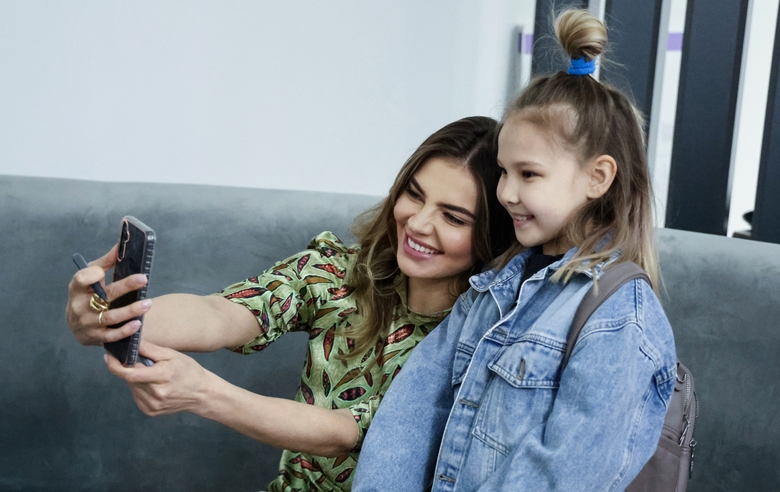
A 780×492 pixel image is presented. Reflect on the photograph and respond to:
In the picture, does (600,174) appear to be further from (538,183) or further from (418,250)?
(418,250)

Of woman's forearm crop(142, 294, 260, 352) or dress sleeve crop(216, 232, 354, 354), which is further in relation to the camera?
dress sleeve crop(216, 232, 354, 354)

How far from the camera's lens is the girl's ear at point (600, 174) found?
43.4 inches

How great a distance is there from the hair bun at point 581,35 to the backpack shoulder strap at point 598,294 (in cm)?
33

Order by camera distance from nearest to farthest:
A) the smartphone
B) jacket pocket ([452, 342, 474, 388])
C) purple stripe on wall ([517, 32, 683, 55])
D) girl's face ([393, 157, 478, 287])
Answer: the smartphone → jacket pocket ([452, 342, 474, 388]) → girl's face ([393, 157, 478, 287]) → purple stripe on wall ([517, 32, 683, 55])

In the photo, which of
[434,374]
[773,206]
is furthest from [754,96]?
[434,374]

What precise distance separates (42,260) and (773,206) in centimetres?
153

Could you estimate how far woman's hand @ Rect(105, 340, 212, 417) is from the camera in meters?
0.97

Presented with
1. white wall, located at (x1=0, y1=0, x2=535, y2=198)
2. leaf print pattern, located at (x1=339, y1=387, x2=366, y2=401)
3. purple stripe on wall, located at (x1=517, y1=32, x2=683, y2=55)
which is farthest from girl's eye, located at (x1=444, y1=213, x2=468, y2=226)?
purple stripe on wall, located at (x1=517, y1=32, x2=683, y2=55)

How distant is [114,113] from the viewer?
2.09 meters

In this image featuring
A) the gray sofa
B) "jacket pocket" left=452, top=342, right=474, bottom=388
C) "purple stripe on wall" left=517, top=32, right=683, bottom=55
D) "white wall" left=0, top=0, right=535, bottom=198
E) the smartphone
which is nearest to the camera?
the smartphone

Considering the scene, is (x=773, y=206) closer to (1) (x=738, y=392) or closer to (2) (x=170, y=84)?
(1) (x=738, y=392)

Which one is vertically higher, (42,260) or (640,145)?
(640,145)

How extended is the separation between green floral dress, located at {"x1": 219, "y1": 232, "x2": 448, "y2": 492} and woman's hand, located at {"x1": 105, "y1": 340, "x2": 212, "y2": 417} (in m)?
0.28

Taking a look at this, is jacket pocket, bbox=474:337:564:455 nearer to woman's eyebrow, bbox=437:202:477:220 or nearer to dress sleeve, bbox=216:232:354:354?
woman's eyebrow, bbox=437:202:477:220
